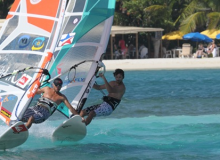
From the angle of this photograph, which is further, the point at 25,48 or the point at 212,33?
the point at 212,33

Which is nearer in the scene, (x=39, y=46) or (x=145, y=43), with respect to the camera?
(x=39, y=46)

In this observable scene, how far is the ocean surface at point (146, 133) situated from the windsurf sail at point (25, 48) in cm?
98

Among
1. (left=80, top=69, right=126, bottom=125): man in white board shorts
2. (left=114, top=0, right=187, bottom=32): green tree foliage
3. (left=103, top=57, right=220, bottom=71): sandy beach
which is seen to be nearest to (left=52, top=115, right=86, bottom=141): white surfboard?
(left=80, top=69, right=126, bottom=125): man in white board shorts

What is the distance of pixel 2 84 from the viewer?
30.8 feet

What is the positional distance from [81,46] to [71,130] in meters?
1.82

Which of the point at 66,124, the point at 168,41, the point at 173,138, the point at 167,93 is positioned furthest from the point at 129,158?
the point at 168,41

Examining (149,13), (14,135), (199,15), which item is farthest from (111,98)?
(149,13)

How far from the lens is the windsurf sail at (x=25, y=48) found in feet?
30.1

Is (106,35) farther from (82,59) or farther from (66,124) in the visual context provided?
(66,124)

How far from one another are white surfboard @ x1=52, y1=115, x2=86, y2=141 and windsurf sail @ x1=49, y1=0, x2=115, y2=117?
69cm

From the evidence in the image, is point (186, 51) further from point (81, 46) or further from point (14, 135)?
point (14, 135)

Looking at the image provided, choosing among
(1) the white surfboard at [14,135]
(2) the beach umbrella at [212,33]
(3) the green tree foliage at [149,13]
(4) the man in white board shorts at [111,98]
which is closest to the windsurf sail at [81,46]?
(4) the man in white board shorts at [111,98]

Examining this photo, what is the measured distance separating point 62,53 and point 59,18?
121 centimetres

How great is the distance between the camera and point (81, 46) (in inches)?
416
